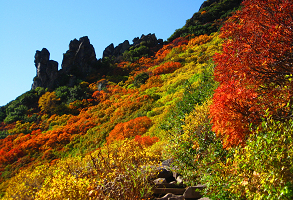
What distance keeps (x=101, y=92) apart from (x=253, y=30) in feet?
93.5

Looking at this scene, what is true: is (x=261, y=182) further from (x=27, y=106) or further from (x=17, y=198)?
(x=27, y=106)

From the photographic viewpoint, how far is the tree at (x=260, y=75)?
12.9 ft

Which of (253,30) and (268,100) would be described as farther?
(253,30)

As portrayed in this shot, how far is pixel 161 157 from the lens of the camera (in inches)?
331

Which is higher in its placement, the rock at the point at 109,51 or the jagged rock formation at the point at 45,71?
the rock at the point at 109,51

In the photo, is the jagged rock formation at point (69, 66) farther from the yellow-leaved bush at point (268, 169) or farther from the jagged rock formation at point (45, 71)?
the yellow-leaved bush at point (268, 169)

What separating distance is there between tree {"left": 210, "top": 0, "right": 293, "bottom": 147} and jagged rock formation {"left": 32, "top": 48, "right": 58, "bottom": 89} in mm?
38102

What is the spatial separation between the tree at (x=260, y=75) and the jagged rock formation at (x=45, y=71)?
125ft

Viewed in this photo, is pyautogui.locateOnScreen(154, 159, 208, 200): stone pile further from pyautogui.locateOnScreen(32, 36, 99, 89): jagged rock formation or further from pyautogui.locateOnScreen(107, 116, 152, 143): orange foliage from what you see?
pyautogui.locateOnScreen(32, 36, 99, 89): jagged rock formation

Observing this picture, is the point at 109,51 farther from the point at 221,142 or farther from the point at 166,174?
the point at 221,142

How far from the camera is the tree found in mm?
3918

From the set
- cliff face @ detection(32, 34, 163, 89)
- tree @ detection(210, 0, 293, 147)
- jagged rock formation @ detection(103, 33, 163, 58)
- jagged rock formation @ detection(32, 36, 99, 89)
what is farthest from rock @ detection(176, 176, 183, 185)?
jagged rock formation @ detection(103, 33, 163, 58)

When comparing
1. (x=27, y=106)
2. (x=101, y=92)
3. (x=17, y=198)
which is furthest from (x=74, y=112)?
(x=17, y=198)

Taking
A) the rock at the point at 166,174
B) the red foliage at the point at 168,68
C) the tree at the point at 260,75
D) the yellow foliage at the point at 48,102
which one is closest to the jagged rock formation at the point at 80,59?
the yellow foliage at the point at 48,102
